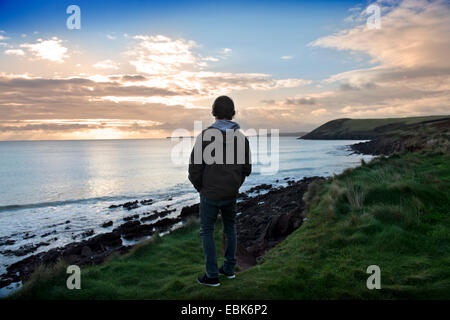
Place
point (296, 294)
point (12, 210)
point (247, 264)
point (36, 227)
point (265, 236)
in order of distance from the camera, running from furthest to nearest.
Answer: point (12, 210) → point (36, 227) → point (265, 236) → point (247, 264) → point (296, 294)

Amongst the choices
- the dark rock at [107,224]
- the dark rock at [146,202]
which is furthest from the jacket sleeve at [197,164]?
the dark rock at [146,202]

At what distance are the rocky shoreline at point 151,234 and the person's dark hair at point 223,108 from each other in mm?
4498

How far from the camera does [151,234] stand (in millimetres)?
16547

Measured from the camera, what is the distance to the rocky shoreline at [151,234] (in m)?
9.92

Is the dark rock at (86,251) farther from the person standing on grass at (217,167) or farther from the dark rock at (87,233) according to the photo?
the person standing on grass at (217,167)

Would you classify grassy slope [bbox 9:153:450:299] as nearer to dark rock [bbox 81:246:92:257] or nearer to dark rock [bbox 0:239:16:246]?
dark rock [bbox 81:246:92:257]

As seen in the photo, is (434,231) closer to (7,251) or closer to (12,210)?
(7,251)

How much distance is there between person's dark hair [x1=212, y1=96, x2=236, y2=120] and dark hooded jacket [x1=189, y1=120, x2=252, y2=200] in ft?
0.41

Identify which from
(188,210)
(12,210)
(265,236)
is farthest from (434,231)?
(12,210)

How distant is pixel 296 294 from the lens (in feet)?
12.4

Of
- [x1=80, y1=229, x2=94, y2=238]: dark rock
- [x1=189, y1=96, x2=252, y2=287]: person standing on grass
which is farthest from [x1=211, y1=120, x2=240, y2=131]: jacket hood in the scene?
[x1=80, y1=229, x2=94, y2=238]: dark rock

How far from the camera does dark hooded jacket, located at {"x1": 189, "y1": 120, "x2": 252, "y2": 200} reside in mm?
3820

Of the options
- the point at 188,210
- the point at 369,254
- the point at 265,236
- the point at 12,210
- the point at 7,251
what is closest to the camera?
the point at 369,254
